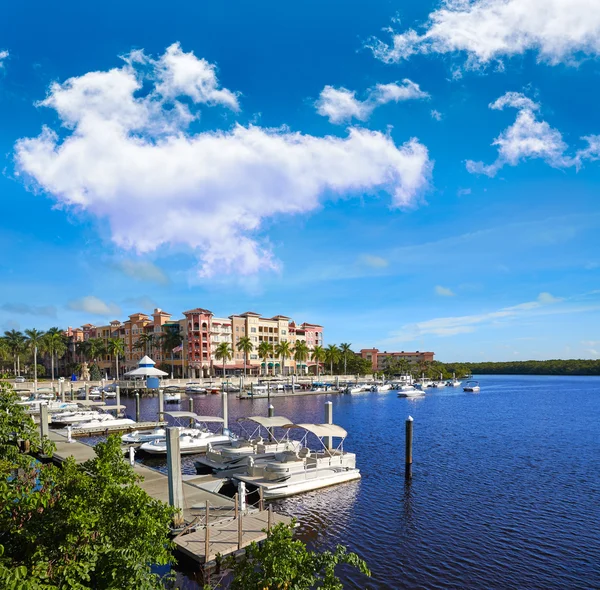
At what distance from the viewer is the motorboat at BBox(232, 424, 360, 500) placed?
83.2 feet

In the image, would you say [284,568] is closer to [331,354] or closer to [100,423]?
[100,423]

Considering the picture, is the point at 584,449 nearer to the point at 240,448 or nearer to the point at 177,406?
the point at 240,448

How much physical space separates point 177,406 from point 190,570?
68.2m

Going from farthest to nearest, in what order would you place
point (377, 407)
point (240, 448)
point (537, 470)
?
1. point (377, 407)
2. point (537, 470)
3. point (240, 448)

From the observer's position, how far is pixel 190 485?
78.5ft

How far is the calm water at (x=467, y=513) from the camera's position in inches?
696

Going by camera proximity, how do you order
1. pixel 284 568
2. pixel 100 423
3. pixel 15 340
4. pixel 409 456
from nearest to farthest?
pixel 284 568 → pixel 409 456 → pixel 100 423 → pixel 15 340

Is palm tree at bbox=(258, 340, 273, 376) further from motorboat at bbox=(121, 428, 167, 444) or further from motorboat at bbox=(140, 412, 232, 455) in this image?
motorboat at bbox=(140, 412, 232, 455)

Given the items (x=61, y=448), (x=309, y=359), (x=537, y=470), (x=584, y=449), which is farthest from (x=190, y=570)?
(x=309, y=359)

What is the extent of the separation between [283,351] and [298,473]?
113 m

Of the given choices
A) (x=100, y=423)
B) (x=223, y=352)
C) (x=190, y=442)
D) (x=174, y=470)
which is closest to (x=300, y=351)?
(x=223, y=352)

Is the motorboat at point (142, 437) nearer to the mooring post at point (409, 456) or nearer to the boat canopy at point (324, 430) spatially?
the boat canopy at point (324, 430)

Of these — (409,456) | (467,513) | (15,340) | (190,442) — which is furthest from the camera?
(15,340)

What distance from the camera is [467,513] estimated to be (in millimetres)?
23656
